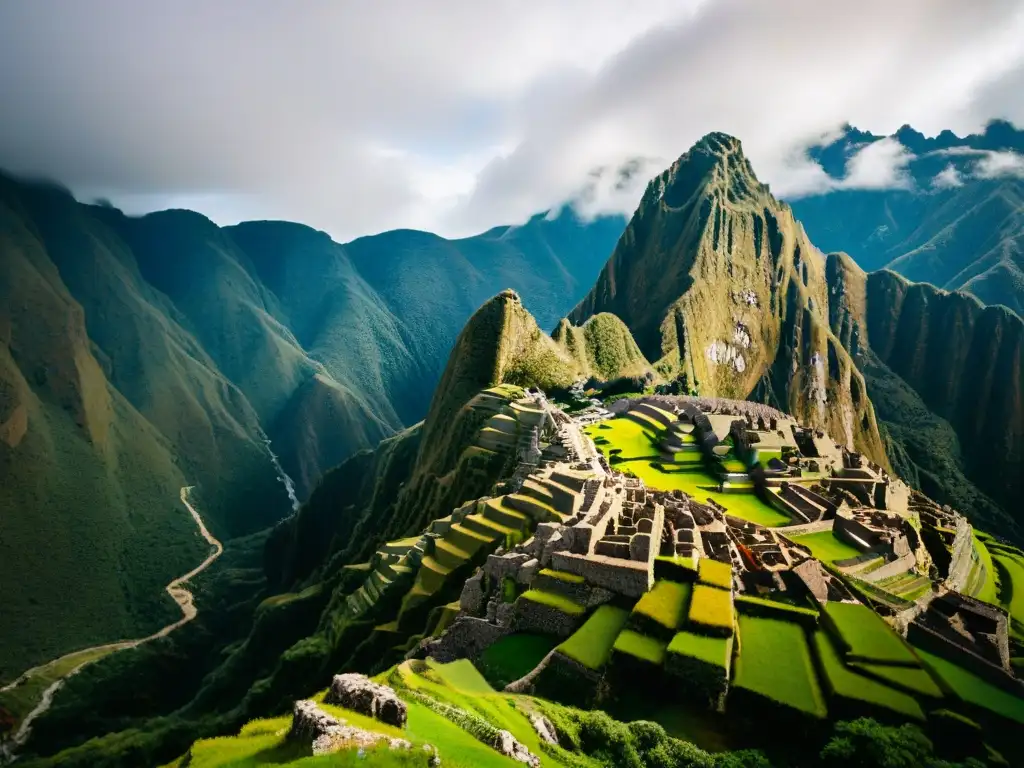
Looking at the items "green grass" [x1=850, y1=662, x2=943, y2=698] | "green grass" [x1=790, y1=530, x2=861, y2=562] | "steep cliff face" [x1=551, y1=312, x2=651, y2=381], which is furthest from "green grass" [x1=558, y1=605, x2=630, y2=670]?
"steep cliff face" [x1=551, y1=312, x2=651, y2=381]

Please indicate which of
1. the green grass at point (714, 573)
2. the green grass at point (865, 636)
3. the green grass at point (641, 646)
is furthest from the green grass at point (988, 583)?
the green grass at point (641, 646)

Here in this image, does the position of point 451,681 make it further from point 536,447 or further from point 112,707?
point 112,707

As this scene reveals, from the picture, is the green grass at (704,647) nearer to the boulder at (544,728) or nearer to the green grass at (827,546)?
the boulder at (544,728)

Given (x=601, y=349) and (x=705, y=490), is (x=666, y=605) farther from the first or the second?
(x=601, y=349)

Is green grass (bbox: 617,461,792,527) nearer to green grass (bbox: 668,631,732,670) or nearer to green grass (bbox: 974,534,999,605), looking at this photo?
green grass (bbox: 974,534,999,605)

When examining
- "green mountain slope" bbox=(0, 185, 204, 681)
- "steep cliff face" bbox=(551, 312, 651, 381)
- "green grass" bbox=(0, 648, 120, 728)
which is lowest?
"green grass" bbox=(0, 648, 120, 728)

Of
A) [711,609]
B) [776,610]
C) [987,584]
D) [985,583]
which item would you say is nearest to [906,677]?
[776,610]

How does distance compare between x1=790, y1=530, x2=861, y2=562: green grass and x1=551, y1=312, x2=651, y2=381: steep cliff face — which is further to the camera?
x1=551, y1=312, x2=651, y2=381: steep cliff face
